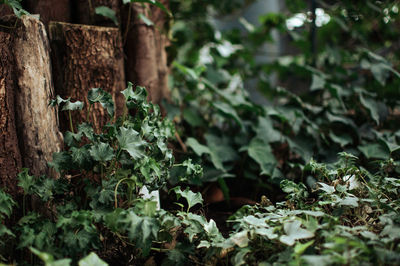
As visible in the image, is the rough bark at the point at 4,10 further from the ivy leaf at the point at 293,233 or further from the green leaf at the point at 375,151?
the green leaf at the point at 375,151

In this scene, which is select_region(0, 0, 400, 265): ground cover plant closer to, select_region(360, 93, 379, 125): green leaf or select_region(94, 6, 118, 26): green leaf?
select_region(360, 93, 379, 125): green leaf

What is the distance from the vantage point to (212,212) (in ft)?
7.02

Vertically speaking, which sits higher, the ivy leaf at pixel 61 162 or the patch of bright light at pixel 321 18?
the patch of bright light at pixel 321 18

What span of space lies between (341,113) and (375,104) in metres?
0.25

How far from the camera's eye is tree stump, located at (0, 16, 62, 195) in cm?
145

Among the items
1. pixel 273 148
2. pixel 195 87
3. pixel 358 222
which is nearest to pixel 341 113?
pixel 273 148

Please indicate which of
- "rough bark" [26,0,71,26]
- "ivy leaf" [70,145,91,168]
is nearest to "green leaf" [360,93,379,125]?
"ivy leaf" [70,145,91,168]

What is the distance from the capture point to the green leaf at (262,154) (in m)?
2.25

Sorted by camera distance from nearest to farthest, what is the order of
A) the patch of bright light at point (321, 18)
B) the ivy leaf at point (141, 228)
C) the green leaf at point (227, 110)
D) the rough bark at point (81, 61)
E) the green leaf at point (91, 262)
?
the green leaf at point (91, 262), the ivy leaf at point (141, 228), the rough bark at point (81, 61), the green leaf at point (227, 110), the patch of bright light at point (321, 18)

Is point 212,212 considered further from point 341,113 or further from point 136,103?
point 341,113

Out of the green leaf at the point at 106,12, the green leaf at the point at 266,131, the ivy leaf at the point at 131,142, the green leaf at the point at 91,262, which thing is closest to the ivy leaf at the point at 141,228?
the green leaf at the point at 91,262

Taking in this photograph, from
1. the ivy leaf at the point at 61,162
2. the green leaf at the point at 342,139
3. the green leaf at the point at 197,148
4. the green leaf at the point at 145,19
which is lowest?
the green leaf at the point at 342,139

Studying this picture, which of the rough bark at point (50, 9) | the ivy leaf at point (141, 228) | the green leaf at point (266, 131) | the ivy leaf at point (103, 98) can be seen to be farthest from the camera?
the green leaf at point (266, 131)

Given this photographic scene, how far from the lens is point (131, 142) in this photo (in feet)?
4.49
